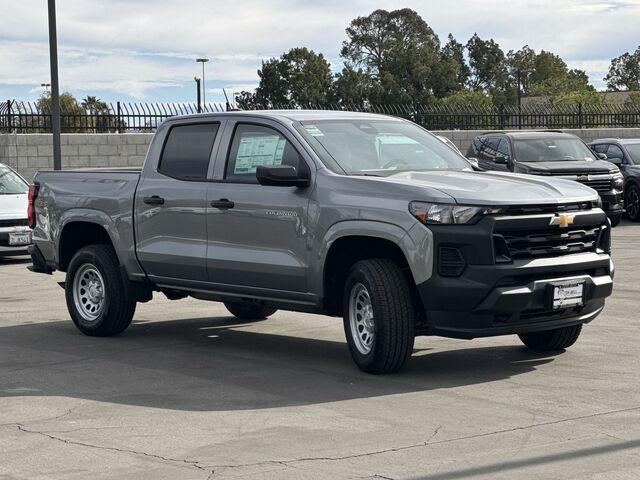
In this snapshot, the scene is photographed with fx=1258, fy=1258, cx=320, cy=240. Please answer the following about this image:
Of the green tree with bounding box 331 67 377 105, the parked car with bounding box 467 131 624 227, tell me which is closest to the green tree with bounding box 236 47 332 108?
the green tree with bounding box 331 67 377 105

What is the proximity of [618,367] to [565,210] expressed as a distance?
1.27 metres

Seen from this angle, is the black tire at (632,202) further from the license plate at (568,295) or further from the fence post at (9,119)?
the license plate at (568,295)

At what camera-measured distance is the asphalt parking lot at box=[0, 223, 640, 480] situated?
6.58 meters

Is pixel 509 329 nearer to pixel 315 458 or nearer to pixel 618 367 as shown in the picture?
pixel 618 367

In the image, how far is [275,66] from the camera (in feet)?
276

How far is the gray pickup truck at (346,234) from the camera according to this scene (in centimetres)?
862

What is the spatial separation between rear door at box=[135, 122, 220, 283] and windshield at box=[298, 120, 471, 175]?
1.11 meters

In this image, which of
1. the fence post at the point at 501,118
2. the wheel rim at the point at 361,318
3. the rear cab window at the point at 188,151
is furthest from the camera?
the fence post at the point at 501,118

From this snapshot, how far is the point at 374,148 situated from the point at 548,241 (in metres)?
1.74

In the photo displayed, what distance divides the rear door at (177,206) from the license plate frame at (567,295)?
3.01m

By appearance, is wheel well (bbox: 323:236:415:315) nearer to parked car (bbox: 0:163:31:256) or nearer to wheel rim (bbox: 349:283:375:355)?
wheel rim (bbox: 349:283:375:355)

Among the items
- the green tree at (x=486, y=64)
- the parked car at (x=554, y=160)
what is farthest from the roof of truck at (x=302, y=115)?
the green tree at (x=486, y=64)

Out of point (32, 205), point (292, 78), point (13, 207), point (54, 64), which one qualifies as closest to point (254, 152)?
point (32, 205)

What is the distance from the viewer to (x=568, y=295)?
8898mm
